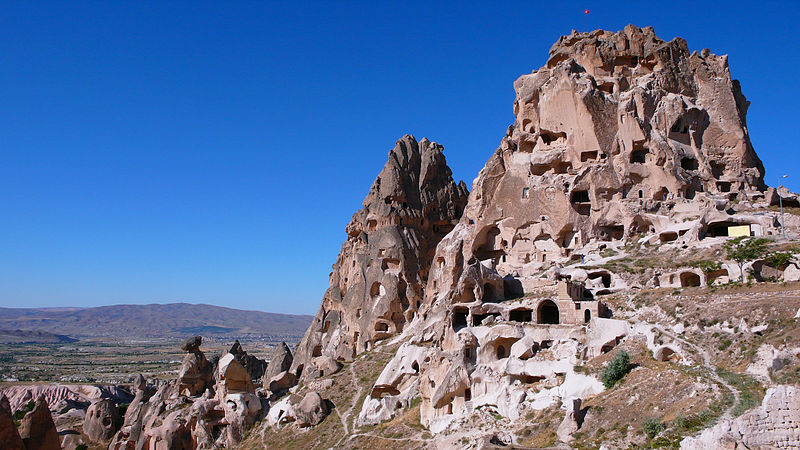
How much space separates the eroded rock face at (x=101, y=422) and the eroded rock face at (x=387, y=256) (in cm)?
1847

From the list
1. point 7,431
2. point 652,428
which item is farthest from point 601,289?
point 7,431

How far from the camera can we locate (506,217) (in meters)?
60.7

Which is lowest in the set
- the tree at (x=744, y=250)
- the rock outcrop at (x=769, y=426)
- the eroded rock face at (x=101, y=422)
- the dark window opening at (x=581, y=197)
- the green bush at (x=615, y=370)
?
the eroded rock face at (x=101, y=422)

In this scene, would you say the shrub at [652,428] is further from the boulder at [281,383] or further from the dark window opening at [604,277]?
the boulder at [281,383]

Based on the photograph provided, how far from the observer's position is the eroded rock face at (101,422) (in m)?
64.7

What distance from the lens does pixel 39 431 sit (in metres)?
27.9

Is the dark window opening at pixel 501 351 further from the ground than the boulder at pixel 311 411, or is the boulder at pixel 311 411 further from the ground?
the dark window opening at pixel 501 351

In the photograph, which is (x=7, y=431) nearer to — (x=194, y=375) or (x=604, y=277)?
(x=194, y=375)

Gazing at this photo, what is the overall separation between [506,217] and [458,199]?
2053cm

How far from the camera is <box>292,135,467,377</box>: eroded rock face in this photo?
2589 inches

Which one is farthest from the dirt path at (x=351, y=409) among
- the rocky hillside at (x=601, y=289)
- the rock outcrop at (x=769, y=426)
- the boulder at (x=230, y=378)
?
the rock outcrop at (x=769, y=426)

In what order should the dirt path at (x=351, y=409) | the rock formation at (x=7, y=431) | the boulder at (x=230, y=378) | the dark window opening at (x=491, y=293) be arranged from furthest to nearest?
the boulder at (x=230, y=378), the dark window opening at (x=491, y=293), the dirt path at (x=351, y=409), the rock formation at (x=7, y=431)

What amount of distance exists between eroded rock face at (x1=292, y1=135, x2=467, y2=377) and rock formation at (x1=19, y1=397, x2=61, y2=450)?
32203mm

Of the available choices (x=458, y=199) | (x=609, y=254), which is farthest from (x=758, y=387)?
(x=458, y=199)
